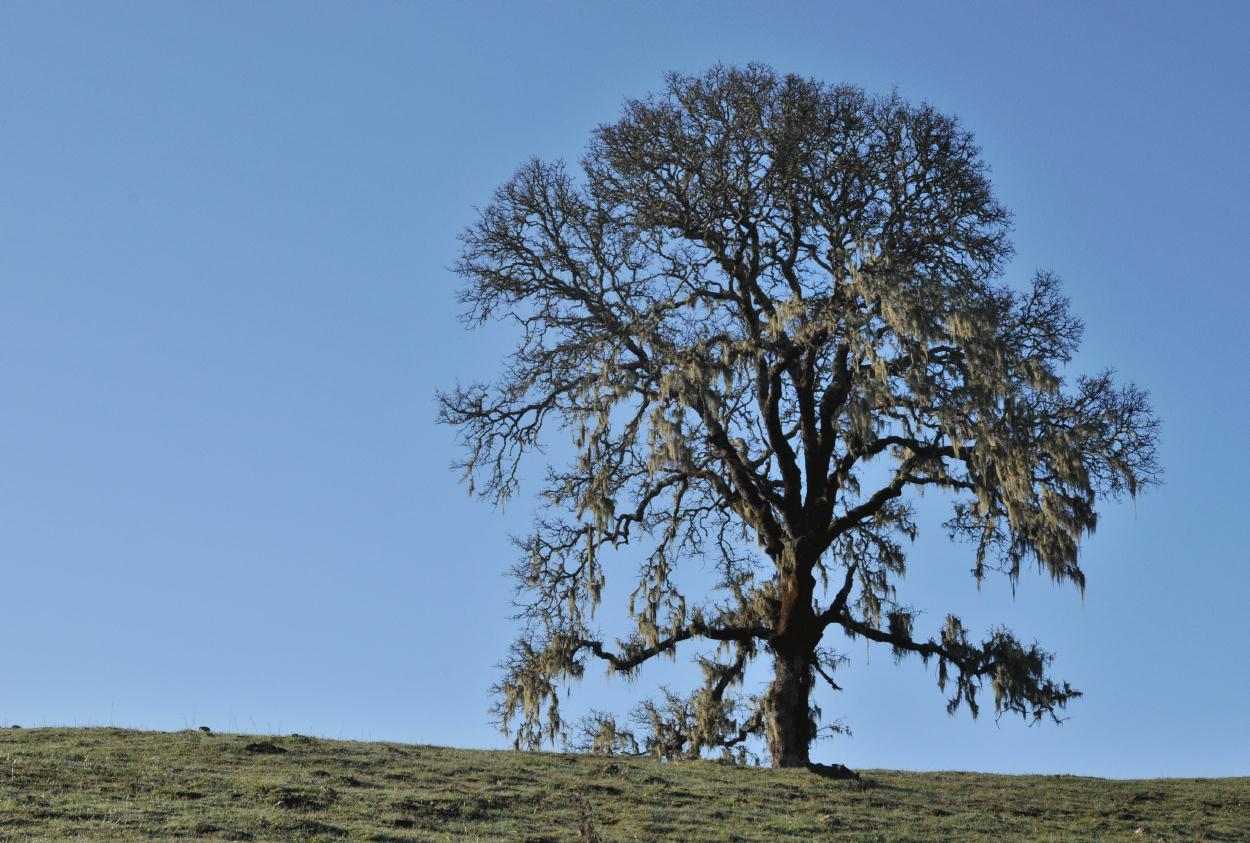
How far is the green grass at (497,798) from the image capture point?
595 inches

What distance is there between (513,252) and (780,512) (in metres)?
7.20

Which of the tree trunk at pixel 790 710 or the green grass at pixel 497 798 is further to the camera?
the tree trunk at pixel 790 710

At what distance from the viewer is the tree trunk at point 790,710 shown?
76.9ft

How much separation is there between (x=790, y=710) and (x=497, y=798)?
7.60 metres

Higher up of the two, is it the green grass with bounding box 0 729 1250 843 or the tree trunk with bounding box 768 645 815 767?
the tree trunk with bounding box 768 645 815 767

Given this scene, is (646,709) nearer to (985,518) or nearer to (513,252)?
(985,518)

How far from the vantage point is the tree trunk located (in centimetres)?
2345

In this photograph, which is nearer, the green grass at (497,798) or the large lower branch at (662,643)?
the green grass at (497,798)

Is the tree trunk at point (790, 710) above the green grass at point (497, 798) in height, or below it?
above

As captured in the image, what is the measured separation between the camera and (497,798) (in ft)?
57.6

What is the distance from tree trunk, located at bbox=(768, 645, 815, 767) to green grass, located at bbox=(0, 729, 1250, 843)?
4.40 feet

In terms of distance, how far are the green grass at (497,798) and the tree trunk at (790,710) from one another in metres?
1.34

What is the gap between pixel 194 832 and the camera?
558 inches

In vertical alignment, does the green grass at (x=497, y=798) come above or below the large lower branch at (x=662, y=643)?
below
